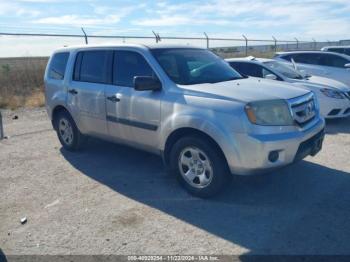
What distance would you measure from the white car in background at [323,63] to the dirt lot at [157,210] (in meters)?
5.20

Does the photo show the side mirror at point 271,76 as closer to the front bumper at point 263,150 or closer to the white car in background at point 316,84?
the white car in background at point 316,84

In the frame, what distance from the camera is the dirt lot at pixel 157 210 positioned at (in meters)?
3.41

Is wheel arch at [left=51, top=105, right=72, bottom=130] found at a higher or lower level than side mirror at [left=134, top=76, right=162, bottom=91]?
lower

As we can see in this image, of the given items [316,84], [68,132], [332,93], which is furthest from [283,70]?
[68,132]

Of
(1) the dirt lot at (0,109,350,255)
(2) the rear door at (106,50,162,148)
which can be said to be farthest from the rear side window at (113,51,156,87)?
(1) the dirt lot at (0,109,350,255)

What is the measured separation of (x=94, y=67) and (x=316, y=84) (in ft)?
16.8

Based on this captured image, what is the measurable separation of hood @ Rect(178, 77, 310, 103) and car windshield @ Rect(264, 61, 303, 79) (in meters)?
4.00

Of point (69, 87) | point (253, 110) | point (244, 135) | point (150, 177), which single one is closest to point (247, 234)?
point (244, 135)

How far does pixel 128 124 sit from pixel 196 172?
1.20 meters

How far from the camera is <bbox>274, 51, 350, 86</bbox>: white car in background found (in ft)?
34.8

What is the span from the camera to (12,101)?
39.3ft

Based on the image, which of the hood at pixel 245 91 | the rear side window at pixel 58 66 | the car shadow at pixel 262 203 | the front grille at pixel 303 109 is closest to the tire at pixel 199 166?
the car shadow at pixel 262 203

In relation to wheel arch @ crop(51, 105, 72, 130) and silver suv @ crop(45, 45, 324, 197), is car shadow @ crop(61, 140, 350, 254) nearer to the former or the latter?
silver suv @ crop(45, 45, 324, 197)

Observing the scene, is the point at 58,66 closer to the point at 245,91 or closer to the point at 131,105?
the point at 131,105
